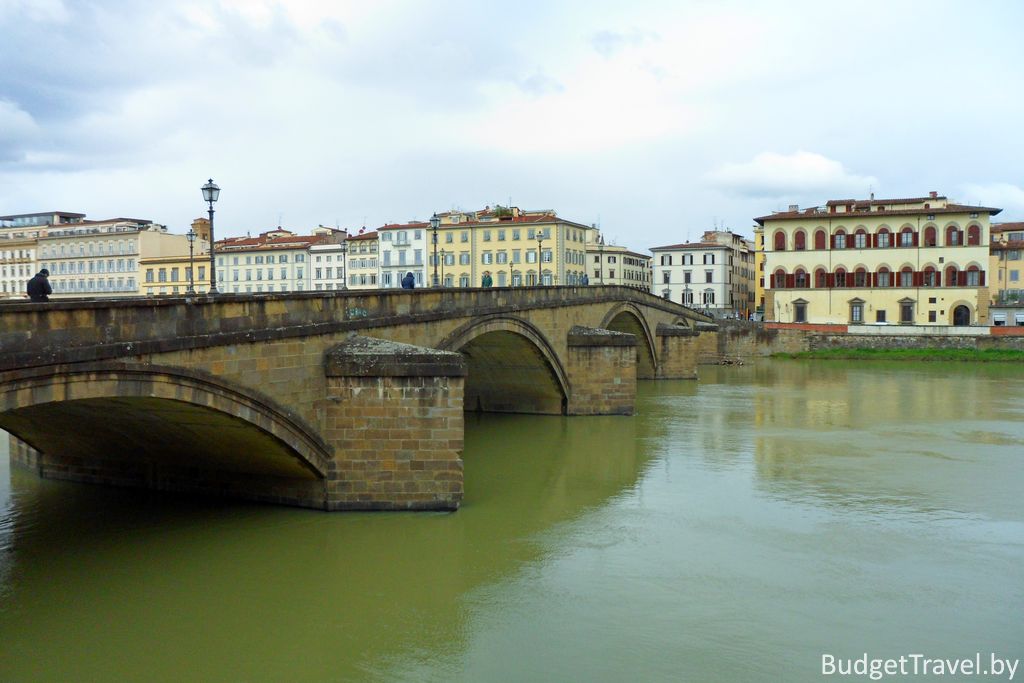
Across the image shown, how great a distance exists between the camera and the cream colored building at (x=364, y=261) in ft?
228

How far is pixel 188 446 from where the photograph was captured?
14.2 meters

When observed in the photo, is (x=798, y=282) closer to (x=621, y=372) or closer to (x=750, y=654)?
(x=621, y=372)

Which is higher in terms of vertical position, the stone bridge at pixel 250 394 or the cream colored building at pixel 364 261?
the cream colored building at pixel 364 261

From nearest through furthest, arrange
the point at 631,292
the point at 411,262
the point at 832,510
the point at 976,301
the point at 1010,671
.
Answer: the point at 1010,671
the point at 832,510
the point at 631,292
the point at 976,301
the point at 411,262

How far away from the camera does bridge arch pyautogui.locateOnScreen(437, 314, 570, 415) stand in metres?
24.2

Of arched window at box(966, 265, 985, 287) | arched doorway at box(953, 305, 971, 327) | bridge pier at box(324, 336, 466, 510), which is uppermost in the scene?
arched window at box(966, 265, 985, 287)

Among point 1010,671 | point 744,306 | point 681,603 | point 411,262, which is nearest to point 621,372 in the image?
point 681,603

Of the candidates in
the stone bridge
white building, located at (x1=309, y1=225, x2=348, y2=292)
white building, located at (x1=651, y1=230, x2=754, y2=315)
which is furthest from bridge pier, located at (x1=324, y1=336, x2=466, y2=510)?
white building, located at (x1=309, y1=225, x2=348, y2=292)

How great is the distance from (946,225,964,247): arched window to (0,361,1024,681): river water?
35887 mm

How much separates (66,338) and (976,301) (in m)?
52.3

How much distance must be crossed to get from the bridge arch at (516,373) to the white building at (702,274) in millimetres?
42143

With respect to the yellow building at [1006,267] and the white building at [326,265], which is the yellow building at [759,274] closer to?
the yellow building at [1006,267]

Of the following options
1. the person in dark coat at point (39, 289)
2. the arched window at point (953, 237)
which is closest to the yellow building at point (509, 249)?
the arched window at point (953, 237)

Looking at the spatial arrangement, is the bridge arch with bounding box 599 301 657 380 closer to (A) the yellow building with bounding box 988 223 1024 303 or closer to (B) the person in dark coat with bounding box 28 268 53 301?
(B) the person in dark coat with bounding box 28 268 53 301
